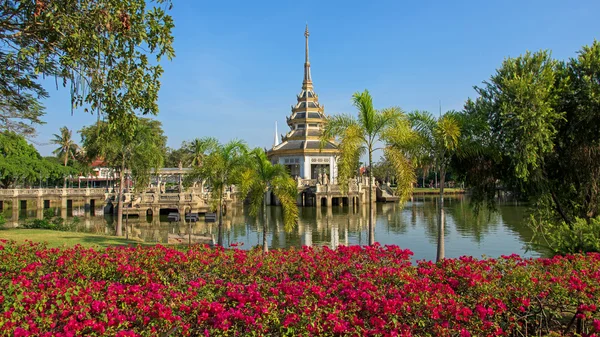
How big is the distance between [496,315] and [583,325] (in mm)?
1218

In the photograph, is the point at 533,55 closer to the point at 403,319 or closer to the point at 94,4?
the point at 403,319

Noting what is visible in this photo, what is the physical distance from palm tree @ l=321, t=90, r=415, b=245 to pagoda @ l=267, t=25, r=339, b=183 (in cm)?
3355

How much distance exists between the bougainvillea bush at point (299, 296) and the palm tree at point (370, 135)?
4616 millimetres

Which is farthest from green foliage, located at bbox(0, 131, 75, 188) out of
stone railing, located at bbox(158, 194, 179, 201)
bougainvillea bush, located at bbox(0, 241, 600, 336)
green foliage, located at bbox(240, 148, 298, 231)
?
bougainvillea bush, located at bbox(0, 241, 600, 336)

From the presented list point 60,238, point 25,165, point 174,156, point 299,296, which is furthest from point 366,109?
point 174,156

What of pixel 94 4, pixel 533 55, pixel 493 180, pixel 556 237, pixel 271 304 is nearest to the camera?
pixel 271 304

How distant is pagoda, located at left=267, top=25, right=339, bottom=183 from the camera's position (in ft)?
161

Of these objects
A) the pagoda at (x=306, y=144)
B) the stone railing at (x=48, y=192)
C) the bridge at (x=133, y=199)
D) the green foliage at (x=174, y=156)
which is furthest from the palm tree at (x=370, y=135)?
the green foliage at (x=174, y=156)

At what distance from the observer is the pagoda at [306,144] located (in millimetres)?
48938

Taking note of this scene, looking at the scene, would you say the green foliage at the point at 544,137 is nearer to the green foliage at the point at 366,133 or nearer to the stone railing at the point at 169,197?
the green foliage at the point at 366,133

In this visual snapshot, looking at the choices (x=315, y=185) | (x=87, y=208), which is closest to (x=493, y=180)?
(x=315, y=185)

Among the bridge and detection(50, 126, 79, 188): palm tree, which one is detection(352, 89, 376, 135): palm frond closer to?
the bridge

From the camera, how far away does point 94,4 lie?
724 cm

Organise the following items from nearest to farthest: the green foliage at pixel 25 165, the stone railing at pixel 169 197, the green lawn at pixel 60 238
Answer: the green lawn at pixel 60 238 → the stone railing at pixel 169 197 → the green foliage at pixel 25 165
